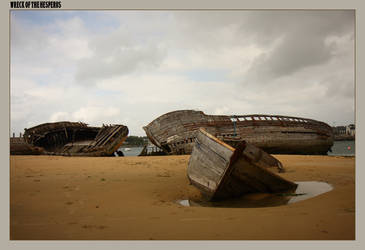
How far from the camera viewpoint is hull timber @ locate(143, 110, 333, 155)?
1900 cm

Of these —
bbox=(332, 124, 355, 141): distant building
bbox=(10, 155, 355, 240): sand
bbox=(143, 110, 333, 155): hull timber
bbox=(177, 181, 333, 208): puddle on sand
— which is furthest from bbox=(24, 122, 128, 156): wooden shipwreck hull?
bbox=(332, 124, 355, 141): distant building

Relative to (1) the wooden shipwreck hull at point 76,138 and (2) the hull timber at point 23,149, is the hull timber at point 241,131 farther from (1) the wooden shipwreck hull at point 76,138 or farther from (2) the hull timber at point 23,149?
(2) the hull timber at point 23,149

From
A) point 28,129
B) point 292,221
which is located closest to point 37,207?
point 292,221

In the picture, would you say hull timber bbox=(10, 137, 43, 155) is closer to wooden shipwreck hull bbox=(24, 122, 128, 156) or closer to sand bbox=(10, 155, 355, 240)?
wooden shipwreck hull bbox=(24, 122, 128, 156)

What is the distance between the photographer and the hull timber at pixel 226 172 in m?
5.25

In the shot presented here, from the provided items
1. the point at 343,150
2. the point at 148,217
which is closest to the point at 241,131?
the point at 148,217

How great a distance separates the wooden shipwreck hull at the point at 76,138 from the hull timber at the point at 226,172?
12688mm

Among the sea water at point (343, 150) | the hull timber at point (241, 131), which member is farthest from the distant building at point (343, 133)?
the hull timber at point (241, 131)

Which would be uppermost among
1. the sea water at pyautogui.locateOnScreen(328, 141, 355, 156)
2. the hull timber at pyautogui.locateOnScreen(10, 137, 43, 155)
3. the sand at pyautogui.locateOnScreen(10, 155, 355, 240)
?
the sand at pyautogui.locateOnScreen(10, 155, 355, 240)

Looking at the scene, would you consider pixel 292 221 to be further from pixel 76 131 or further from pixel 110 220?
pixel 76 131

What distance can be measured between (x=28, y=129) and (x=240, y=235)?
20511mm

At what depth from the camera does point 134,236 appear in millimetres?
2820

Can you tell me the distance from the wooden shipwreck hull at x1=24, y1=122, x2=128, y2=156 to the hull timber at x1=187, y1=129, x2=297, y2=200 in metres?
12.7

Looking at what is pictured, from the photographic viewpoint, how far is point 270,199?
5770 millimetres
